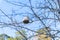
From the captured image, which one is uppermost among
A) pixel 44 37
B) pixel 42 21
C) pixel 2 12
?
pixel 2 12

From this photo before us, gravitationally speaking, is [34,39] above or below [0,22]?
below

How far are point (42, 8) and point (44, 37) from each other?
0.56 meters

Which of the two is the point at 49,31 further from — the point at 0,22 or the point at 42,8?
the point at 0,22

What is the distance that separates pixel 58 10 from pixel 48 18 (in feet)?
0.99


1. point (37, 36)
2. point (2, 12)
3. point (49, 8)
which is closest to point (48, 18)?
point (49, 8)

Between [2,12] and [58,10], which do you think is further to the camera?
[58,10]

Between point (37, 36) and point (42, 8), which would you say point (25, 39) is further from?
point (42, 8)

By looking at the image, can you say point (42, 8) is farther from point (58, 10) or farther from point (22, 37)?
point (22, 37)

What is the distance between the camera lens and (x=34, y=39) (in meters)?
3.60

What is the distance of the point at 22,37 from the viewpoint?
3.61 metres

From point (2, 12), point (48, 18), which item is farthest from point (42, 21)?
point (2, 12)

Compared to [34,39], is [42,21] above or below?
above

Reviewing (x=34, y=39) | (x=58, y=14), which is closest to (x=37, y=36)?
(x=34, y=39)

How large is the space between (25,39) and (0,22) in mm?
526
